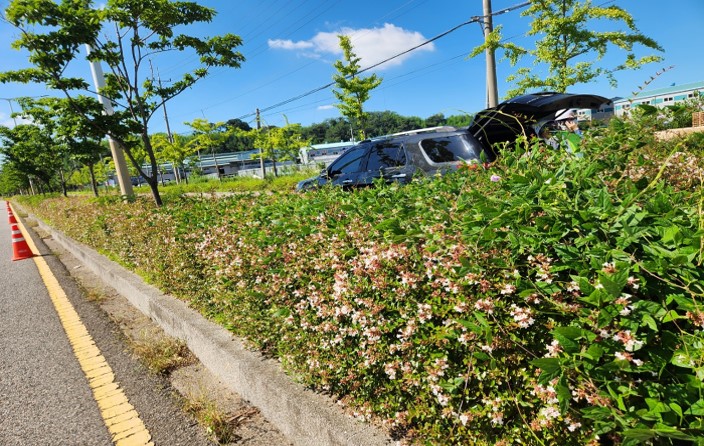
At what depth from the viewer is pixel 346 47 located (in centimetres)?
2211

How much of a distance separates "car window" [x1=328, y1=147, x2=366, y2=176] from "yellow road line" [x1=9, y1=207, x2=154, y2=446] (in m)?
4.84

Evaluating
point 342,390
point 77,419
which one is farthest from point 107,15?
point 342,390

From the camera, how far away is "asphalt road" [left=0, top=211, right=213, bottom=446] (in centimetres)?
247

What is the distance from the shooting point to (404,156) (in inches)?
259

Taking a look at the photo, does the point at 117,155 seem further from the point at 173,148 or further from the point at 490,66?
the point at 173,148

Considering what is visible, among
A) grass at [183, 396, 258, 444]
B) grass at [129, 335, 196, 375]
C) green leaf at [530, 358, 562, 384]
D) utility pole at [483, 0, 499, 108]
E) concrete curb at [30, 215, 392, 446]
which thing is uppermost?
utility pole at [483, 0, 499, 108]

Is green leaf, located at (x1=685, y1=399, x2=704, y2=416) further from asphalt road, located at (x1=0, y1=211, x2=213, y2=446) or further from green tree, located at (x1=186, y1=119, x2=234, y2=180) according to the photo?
green tree, located at (x1=186, y1=119, x2=234, y2=180)

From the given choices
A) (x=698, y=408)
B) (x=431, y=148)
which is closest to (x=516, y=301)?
(x=698, y=408)

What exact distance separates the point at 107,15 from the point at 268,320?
28.0 feet

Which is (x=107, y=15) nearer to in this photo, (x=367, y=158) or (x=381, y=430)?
(x=367, y=158)

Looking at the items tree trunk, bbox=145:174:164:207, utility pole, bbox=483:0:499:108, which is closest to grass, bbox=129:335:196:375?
tree trunk, bbox=145:174:164:207

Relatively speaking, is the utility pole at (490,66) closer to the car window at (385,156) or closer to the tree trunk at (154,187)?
the car window at (385,156)

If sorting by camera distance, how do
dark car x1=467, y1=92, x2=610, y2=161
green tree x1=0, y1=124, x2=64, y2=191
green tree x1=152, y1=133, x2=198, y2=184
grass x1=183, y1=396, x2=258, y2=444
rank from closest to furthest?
1. grass x1=183, y1=396, x2=258, y2=444
2. dark car x1=467, y1=92, x2=610, y2=161
3. green tree x1=0, y1=124, x2=64, y2=191
4. green tree x1=152, y1=133, x2=198, y2=184

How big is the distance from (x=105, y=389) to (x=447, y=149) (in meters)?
5.36
